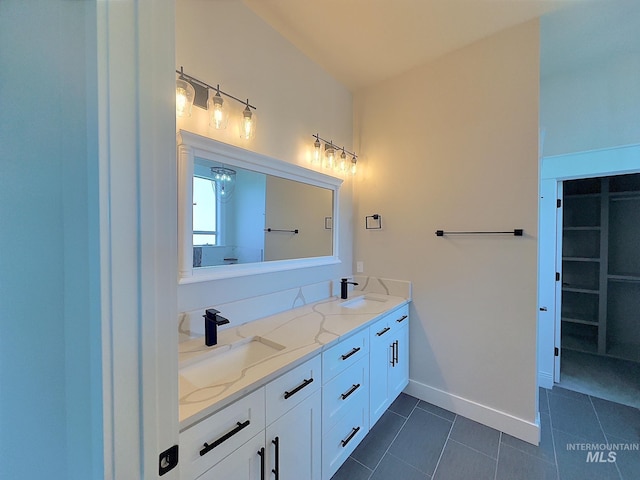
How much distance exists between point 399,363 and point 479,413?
0.64 m

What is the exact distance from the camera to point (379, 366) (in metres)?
1.89

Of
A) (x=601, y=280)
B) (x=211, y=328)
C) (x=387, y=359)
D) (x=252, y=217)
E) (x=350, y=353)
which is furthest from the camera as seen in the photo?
(x=601, y=280)

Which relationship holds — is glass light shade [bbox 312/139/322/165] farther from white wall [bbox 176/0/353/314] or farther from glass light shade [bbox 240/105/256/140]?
glass light shade [bbox 240/105/256/140]

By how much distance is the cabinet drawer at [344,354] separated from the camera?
4.58ft

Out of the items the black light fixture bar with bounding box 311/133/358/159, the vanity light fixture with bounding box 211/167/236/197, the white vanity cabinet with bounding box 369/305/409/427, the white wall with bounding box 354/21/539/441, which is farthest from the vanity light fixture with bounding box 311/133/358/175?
the white vanity cabinet with bounding box 369/305/409/427

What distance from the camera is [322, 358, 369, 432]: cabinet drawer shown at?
1399 mm

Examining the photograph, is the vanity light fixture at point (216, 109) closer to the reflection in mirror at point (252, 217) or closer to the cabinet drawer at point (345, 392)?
the reflection in mirror at point (252, 217)

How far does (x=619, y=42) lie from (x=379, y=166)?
191 cm

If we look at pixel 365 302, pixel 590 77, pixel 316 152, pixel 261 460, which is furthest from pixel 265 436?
pixel 590 77

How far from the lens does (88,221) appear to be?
490 mm

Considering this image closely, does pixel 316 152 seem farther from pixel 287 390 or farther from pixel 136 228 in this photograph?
pixel 136 228

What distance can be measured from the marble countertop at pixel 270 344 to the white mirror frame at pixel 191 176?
1.02ft

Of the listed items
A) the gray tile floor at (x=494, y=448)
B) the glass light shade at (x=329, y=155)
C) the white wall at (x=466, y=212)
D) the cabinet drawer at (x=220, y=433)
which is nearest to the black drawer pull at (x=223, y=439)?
the cabinet drawer at (x=220, y=433)

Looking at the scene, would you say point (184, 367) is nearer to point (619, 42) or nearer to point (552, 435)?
point (552, 435)
